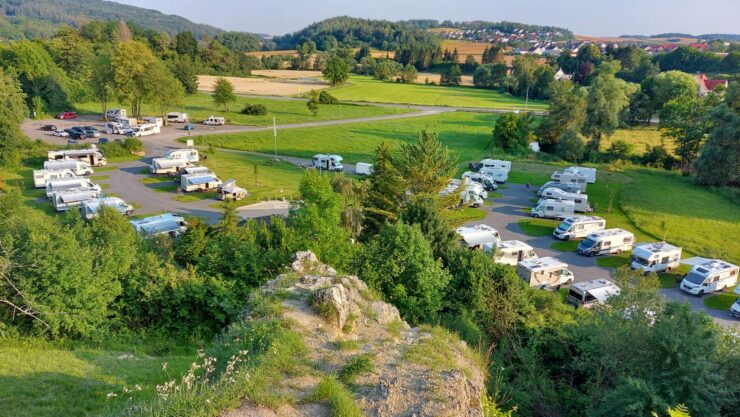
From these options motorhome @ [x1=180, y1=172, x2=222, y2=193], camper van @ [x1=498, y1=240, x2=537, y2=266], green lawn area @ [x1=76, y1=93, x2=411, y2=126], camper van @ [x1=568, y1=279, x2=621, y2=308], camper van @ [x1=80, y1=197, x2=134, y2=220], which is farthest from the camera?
green lawn area @ [x1=76, y1=93, x2=411, y2=126]

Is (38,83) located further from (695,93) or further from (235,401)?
(695,93)

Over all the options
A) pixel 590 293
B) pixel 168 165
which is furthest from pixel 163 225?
pixel 590 293

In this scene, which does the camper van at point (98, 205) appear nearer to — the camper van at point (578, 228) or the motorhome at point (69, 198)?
the motorhome at point (69, 198)

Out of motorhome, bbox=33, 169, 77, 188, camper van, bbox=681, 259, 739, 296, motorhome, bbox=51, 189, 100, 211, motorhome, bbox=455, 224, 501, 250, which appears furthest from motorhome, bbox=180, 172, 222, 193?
camper van, bbox=681, 259, 739, 296

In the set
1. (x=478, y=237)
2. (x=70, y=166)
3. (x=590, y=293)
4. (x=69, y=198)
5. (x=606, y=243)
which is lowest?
(x=590, y=293)

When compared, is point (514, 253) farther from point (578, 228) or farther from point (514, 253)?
point (578, 228)

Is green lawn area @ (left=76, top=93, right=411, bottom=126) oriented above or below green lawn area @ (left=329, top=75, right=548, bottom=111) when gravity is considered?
below

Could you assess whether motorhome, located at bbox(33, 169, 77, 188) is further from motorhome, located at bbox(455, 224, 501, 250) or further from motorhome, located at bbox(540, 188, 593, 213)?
motorhome, located at bbox(540, 188, 593, 213)
